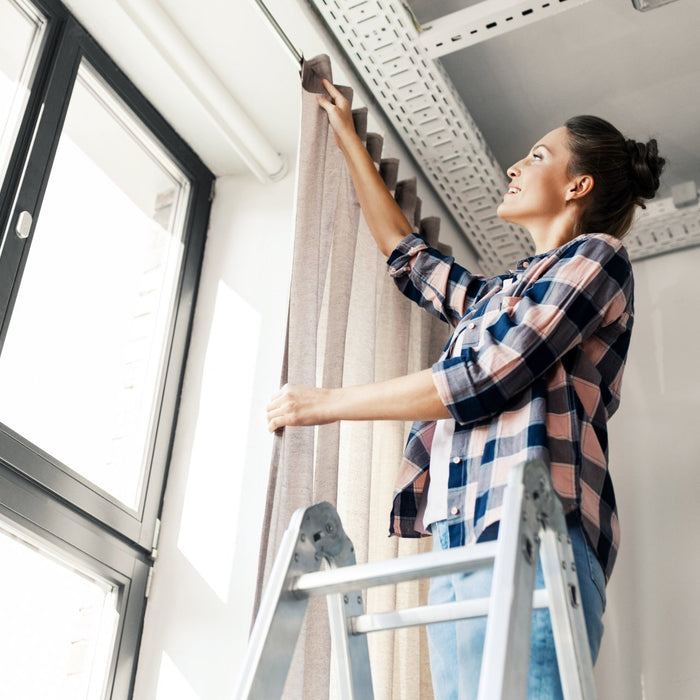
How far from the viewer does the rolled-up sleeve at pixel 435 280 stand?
1893 mm

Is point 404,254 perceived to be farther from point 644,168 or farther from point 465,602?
point 465,602

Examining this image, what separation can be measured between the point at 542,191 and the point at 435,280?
28 cm

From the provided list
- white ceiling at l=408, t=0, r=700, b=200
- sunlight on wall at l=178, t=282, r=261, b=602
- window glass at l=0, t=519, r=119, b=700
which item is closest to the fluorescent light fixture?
white ceiling at l=408, t=0, r=700, b=200

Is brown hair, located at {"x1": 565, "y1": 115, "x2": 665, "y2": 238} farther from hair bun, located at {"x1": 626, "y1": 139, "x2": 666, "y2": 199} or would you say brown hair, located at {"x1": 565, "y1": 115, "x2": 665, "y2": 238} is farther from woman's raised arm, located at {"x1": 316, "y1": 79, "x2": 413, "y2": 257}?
woman's raised arm, located at {"x1": 316, "y1": 79, "x2": 413, "y2": 257}

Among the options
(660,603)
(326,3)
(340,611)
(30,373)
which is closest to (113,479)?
(30,373)

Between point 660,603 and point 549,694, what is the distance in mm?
1334

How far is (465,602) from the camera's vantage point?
1120mm

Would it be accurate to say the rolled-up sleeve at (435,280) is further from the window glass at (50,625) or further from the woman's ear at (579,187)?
the window glass at (50,625)

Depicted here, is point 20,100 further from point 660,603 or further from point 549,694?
point 660,603

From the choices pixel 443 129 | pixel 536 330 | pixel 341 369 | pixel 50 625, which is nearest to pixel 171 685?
pixel 50 625

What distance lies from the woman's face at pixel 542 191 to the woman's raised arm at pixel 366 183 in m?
0.28

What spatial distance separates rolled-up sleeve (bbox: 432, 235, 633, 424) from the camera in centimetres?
138

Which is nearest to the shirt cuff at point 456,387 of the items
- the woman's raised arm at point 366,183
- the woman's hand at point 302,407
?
the woman's hand at point 302,407

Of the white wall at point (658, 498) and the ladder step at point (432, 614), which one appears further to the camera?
the white wall at point (658, 498)
